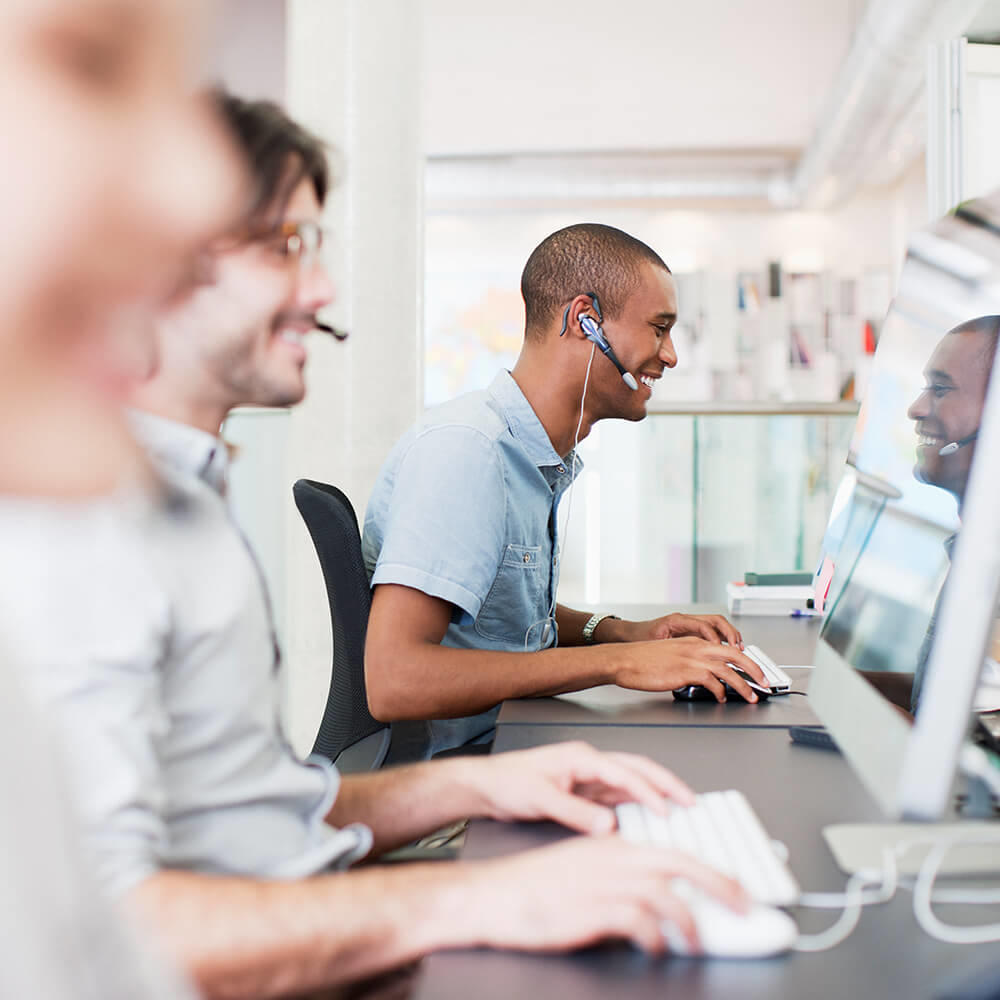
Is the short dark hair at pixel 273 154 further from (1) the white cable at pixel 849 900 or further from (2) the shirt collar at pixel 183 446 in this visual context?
(1) the white cable at pixel 849 900

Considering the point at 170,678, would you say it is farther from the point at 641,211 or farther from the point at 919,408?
the point at 641,211

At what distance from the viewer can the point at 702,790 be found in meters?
0.94

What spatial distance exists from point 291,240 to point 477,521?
0.63 m

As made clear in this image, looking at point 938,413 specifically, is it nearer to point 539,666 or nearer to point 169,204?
point 539,666

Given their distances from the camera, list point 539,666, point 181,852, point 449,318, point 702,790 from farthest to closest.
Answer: point 449,318 → point 539,666 → point 702,790 → point 181,852

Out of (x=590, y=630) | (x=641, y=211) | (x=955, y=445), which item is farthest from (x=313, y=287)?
(x=641, y=211)

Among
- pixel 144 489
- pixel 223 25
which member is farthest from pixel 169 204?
pixel 144 489

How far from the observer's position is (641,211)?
7707 mm

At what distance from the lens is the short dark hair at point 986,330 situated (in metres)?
1.24

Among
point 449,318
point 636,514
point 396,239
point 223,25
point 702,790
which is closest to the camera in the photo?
point 223,25

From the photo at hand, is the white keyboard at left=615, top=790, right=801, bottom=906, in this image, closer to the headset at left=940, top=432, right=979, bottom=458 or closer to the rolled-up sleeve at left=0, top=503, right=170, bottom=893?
the rolled-up sleeve at left=0, top=503, right=170, bottom=893

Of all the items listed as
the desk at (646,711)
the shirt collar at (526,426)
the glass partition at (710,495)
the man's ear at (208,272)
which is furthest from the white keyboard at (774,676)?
the glass partition at (710,495)

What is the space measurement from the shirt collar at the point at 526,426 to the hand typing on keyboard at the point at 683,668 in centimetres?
40

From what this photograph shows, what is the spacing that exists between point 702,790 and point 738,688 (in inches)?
14.5
